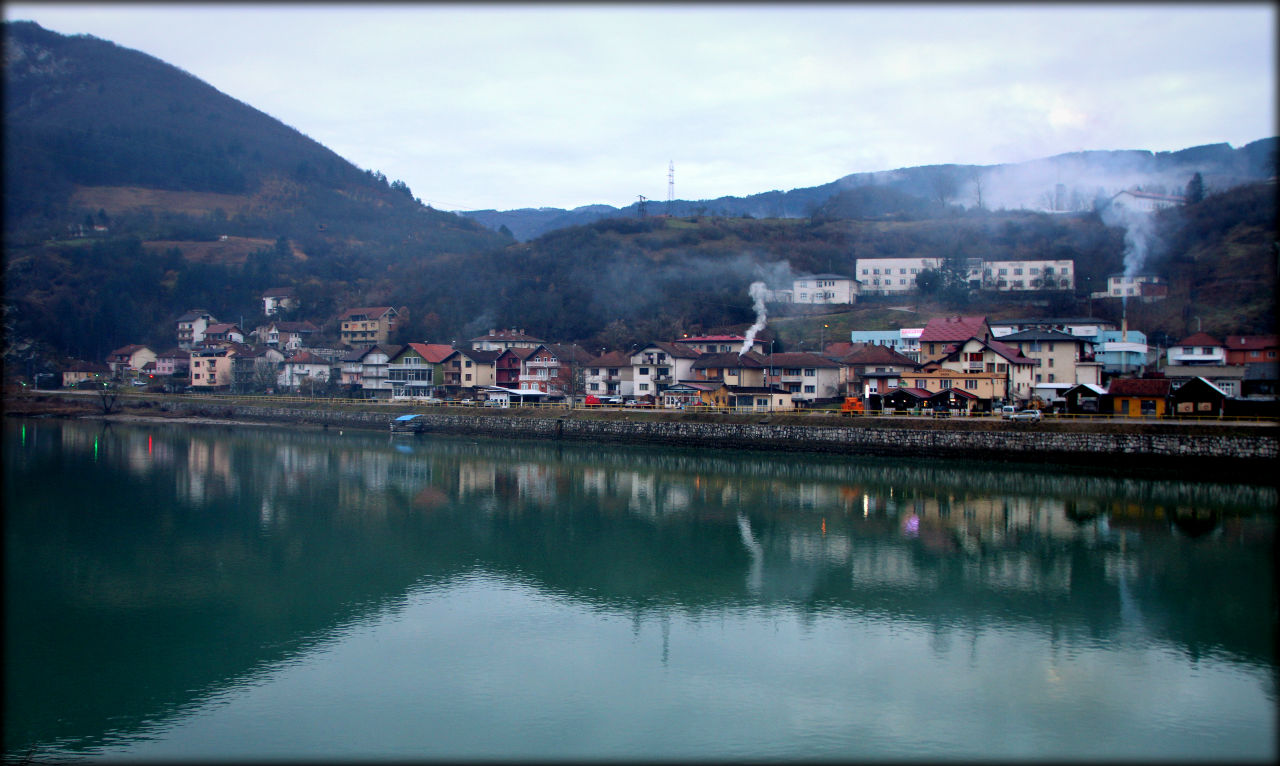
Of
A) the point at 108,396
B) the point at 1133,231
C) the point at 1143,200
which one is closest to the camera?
the point at 108,396

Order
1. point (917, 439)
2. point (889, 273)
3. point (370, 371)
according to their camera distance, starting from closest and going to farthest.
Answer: point (917, 439) → point (370, 371) → point (889, 273)

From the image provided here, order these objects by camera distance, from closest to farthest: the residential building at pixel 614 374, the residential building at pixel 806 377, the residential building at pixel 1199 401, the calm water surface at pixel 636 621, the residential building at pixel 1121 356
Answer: the calm water surface at pixel 636 621 → the residential building at pixel 1199 401 → the residential building at pixel 806 377 → the residential building at pixel 1121 356 → the residential building at pixel 614 374

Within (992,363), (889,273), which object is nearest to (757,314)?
(889,273)

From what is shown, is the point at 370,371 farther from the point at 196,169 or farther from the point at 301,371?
the point at 196,169

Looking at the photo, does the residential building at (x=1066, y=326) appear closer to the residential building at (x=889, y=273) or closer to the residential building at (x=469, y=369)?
the residential building at (x=889, y=273)

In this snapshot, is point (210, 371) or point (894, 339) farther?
point (210, 371)

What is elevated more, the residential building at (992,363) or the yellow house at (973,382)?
the residential building at (992,363)

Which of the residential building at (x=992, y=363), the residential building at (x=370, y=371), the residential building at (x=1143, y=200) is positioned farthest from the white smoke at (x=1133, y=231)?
the residential building at (x=370, y=371)
